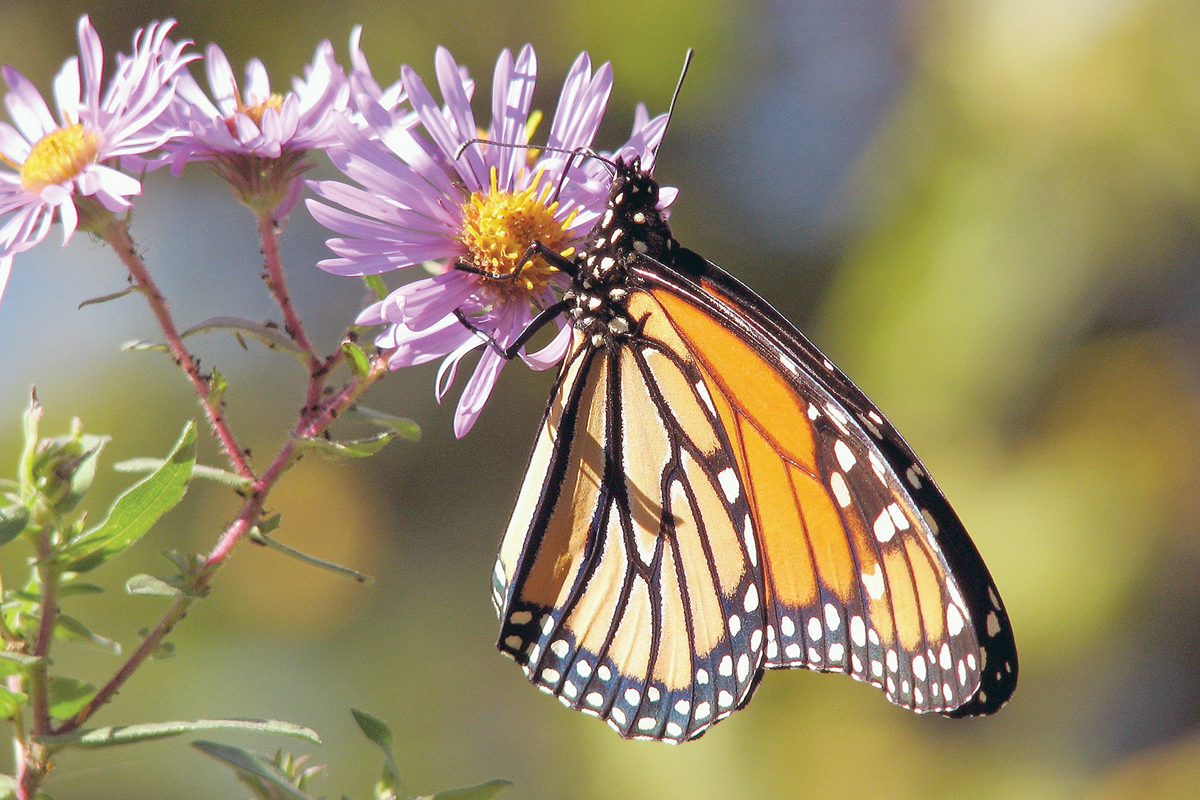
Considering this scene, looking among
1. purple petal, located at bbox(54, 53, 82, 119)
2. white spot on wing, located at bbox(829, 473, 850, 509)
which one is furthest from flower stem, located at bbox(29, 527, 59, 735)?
white spot on wing, located at bbox(829, 473, 850, 509)

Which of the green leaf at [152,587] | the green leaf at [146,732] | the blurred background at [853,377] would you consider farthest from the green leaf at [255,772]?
the blurred background at [853,377]

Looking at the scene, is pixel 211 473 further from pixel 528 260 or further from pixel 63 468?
pixel 528 260

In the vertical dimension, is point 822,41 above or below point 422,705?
above

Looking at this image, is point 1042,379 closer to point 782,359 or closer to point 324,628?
point 782,359

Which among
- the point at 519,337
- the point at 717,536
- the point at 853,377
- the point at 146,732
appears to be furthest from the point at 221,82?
the point at 853,377

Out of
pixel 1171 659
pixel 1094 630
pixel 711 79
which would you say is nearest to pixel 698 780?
pixel 1094 630

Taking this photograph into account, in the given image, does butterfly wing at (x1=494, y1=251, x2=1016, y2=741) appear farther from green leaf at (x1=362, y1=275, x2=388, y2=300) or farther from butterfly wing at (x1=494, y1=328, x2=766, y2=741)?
green leaf at (x1=362, y1=275, x2=388, y2=300)

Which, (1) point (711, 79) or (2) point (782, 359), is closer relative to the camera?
(2) point (782, 359)

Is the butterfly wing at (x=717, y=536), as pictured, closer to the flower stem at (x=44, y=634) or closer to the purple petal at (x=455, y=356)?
the purple petal at (x=455, y=356)
